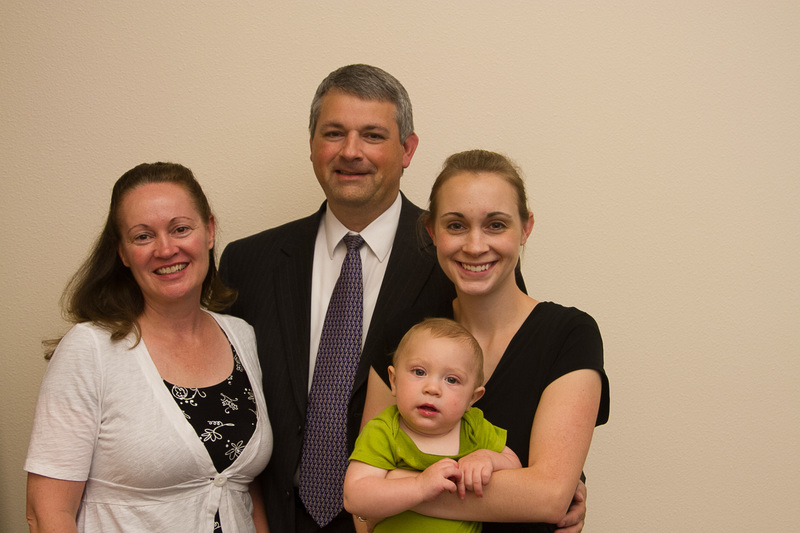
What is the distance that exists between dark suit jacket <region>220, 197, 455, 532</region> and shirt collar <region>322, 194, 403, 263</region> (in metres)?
0.03

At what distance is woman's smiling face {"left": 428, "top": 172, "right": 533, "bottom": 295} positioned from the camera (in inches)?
64.9

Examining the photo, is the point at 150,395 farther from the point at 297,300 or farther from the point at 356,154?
the point at 356,154

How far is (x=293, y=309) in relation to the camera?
2.17m

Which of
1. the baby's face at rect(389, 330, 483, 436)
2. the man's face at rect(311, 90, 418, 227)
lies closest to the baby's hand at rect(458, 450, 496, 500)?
the baby's face at rect(389, 330, 483, 436)

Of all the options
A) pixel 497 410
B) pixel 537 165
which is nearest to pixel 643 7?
pixel 537 165

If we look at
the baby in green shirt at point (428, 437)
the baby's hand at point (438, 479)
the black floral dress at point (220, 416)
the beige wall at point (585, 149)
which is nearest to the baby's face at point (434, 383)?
the baby in green shirt at point (428, 437)

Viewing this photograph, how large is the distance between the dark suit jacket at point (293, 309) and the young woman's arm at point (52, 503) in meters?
0.55

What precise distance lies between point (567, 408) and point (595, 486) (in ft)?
4.70

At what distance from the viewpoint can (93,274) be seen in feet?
6.21

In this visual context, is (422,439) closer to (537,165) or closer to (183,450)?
(183,450)

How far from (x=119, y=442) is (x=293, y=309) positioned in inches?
25.7

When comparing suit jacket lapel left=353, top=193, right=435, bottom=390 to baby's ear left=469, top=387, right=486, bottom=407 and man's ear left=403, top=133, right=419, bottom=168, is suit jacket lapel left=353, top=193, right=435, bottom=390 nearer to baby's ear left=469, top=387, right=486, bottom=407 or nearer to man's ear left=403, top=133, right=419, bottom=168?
man's ear left=403, top=133, right=419, bottom=168

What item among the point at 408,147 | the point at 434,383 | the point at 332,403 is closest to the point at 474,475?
the point at 434,383

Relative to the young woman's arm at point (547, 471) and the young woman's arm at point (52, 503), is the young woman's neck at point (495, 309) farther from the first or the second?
the young woman's arm at point (52, 503)
